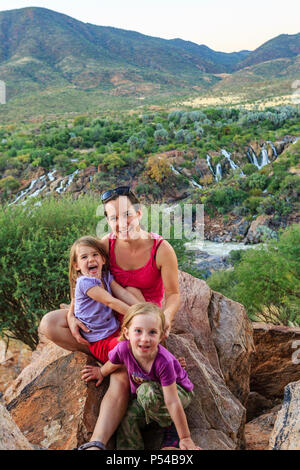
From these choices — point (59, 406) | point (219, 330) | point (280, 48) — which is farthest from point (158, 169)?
point (280, 48)

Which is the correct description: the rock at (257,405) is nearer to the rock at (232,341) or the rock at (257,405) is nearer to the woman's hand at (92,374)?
the rock at (232,341)

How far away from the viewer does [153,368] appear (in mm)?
1979

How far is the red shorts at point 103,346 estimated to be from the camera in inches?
87.9

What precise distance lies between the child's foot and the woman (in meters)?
0.52

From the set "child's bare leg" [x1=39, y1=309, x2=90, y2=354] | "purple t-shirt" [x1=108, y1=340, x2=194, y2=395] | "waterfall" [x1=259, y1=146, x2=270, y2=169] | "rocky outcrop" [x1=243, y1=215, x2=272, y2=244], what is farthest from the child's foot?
"waterfall" [x1=259, y1=146, x2=270, y2=169]

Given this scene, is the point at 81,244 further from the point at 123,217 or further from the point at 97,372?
the point at 97,372

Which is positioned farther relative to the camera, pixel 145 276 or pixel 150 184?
pixel 150 184

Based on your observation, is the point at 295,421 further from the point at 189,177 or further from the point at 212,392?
the point at 189,177

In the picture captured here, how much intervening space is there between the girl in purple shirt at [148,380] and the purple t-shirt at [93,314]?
227 millimetres

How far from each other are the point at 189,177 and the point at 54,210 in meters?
37.1

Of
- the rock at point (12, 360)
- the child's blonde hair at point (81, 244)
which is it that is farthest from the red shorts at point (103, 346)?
the rock at point (12, 360)

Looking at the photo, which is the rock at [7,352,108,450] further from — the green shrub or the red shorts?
the green shrub

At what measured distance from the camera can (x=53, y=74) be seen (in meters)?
77.1

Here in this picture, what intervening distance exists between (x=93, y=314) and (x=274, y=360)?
289 centimetres
